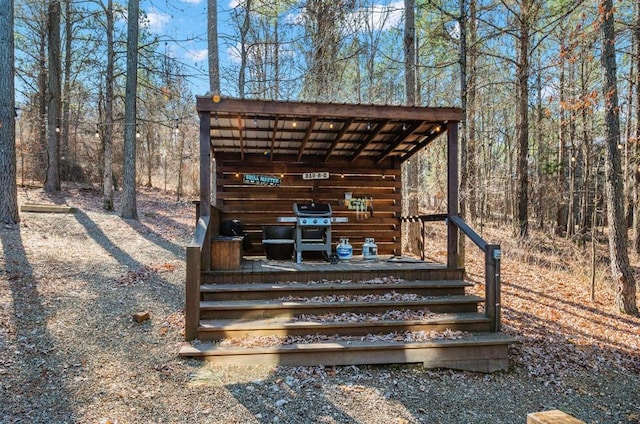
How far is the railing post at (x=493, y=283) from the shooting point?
4.43 m

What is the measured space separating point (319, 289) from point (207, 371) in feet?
5.34

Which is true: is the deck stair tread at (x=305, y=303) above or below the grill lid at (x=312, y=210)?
below

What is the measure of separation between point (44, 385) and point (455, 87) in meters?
10.9

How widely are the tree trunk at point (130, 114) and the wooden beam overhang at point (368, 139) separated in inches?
256

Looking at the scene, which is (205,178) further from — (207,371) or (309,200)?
(309,200)

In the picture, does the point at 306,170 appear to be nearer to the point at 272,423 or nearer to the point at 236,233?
the point at 236,233

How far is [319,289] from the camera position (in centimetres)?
479

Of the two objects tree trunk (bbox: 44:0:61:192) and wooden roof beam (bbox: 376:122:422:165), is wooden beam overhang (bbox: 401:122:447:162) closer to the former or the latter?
wooden roof beam (bbox: 376:122:422:165)

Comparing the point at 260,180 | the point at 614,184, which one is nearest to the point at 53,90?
the point at 260,180

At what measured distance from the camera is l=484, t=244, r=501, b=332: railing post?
4430 millimetres

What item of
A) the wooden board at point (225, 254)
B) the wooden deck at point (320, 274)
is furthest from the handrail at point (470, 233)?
the wooden board at point (225, 254)

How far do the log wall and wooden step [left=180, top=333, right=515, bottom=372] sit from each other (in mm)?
3862

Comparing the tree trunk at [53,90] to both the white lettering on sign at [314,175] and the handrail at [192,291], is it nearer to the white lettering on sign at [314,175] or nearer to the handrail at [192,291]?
the white lettering on sign at [314,175]

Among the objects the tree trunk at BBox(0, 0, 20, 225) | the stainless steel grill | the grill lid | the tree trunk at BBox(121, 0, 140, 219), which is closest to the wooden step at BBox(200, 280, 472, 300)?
the stainless steel grill
